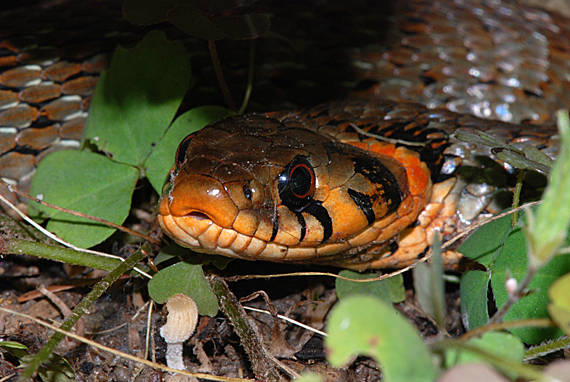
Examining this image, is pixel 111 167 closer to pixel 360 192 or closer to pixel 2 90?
pixel 2 90

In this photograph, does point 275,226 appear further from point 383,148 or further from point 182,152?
point 383,148

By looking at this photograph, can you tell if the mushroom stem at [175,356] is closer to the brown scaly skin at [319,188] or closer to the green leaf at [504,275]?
the brown scaly skin at [319,188]

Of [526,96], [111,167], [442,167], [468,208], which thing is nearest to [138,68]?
[111,167]

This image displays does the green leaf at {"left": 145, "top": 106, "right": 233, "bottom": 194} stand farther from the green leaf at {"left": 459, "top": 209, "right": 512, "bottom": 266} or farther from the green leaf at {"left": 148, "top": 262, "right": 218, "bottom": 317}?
the green leaf at {"left": 459, "top": 209, "right": 512, "bottom": 266}

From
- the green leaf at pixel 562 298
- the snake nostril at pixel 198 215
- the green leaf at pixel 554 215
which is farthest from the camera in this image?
the snake nostril at pixel 198 215

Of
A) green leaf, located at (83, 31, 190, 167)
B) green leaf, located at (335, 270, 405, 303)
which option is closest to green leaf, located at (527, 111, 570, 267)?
green leaf, located at (335, 270, 405, 303)

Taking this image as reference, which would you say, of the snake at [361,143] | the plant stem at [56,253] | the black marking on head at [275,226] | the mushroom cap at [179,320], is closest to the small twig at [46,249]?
the plant stem at [56,253]

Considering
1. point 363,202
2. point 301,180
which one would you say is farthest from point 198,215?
point 363,202
